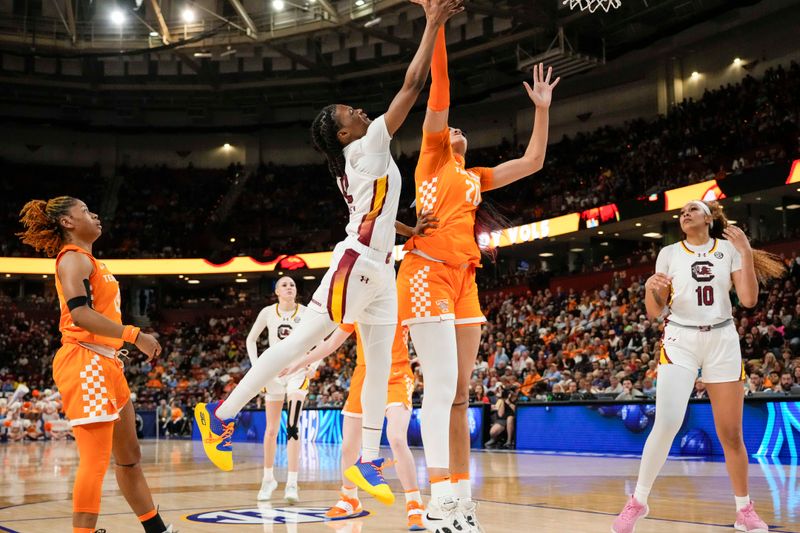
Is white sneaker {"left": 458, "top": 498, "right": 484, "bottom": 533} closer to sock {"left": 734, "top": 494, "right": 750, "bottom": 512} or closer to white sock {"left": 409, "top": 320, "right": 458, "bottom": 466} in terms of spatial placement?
white sock {"left": 409, "top": 320, "right": 458, "bottom": 466}

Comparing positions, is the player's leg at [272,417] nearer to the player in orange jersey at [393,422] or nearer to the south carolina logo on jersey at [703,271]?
the player in orange jersey at [393,422]

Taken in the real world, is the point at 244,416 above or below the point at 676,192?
below

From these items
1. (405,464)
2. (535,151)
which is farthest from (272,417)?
(535,151)

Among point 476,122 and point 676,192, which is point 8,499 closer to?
point 676,192

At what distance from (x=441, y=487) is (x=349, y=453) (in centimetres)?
156

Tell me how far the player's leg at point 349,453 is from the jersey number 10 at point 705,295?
2480mm

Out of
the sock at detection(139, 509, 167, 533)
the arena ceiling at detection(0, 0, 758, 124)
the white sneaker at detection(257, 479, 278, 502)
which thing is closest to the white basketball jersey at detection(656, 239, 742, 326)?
the sock at detection(139, 509, 167, 533)

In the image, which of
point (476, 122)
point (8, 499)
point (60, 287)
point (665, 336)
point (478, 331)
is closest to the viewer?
point (60, 287)

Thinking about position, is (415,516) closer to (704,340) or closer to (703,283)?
(704,340)

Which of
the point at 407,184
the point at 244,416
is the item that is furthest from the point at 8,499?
the point at 407,184

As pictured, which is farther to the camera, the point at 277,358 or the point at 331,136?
the point at 331,136

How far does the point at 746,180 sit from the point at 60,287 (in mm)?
19523

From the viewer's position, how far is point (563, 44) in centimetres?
2500

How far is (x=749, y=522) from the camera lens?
5.16 metres
